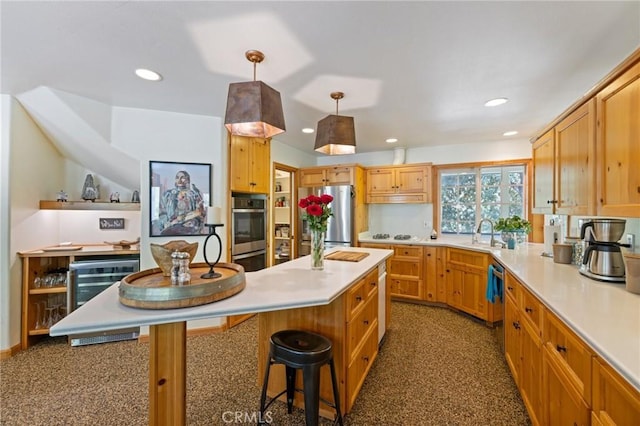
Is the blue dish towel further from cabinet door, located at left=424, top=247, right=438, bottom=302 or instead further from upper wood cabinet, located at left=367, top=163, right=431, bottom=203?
upper wood cabinet, located at left=367, top=163, right=431, bottom=203

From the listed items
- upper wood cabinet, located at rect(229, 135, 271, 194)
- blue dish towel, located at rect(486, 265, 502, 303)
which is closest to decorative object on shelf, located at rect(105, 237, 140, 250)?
upper wood cabinet, located at rect(229, 135, 271, 194)

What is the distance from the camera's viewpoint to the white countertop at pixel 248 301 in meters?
1.07

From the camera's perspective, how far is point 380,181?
14.7 feet

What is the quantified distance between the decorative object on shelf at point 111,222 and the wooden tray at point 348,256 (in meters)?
2.68

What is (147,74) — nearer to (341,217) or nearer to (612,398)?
(341,217)

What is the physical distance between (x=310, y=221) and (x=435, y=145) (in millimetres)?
3248

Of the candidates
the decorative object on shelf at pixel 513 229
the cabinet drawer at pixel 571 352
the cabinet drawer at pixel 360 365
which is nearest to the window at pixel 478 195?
the decorative object on shelf at pixel 513 229

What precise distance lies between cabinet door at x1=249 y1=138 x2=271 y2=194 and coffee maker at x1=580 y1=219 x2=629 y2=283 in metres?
3.13

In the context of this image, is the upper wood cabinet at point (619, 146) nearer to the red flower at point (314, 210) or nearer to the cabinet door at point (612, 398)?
the cabinet door at point (612, 398)

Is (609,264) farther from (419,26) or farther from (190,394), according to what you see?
(190,394)

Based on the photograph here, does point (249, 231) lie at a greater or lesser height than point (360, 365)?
greater

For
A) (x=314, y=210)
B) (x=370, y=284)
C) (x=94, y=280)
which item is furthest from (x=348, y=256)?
(x=94, y=280)

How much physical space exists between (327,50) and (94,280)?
321 centimetres

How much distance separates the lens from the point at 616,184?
4.65 ft
